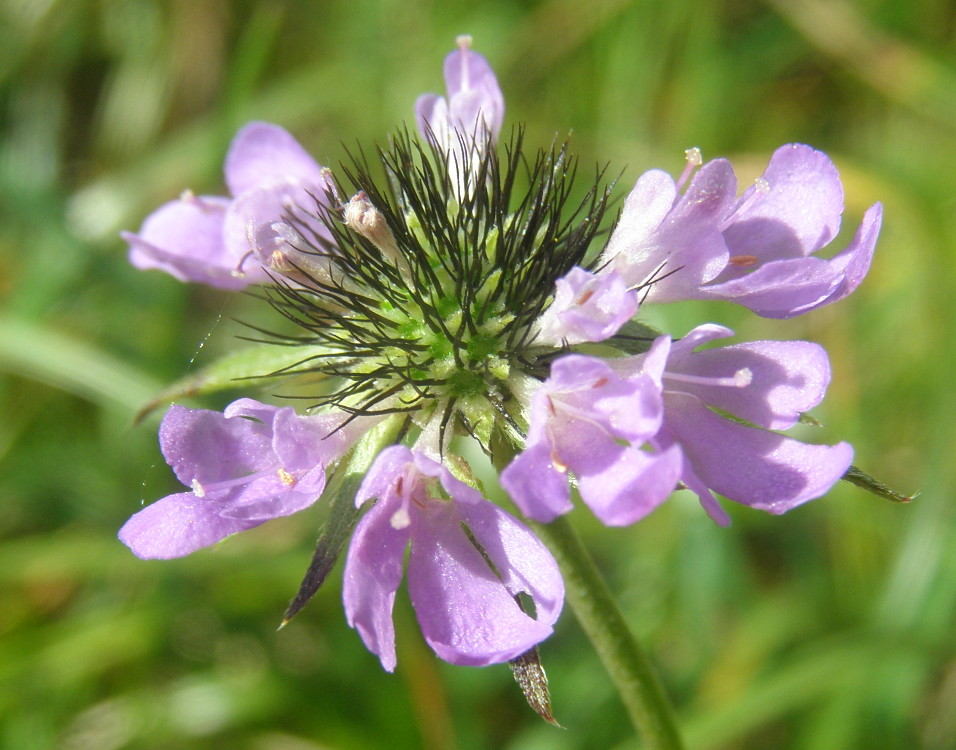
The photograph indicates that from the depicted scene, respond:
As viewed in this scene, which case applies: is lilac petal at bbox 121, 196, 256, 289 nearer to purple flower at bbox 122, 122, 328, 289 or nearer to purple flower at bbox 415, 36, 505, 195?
purple flower at bbox 122, 122, 328, 289

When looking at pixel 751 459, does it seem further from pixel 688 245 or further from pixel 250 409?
pixel 250 409

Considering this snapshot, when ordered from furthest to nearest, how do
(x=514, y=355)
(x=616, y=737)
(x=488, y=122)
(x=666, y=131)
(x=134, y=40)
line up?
(x=134, y=40)
(x=666, y=131)
(x=616, y=737)
(x=488, y=122)
(x=514, y=355)

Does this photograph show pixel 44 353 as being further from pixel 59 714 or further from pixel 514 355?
pixel 514 355

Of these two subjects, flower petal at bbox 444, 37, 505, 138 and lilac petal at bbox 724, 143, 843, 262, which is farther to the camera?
flower petal at bbox 444, 37, 505, 138

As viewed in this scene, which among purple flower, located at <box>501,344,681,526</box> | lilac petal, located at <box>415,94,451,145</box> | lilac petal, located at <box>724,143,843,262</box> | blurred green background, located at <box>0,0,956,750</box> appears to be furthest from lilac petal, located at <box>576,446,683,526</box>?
blurred green background, located at <box>0,0,956,750</box>

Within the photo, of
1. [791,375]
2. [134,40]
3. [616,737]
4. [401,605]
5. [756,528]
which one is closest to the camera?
[791,375]

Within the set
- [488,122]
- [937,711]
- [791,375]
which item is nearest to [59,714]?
[488,122]

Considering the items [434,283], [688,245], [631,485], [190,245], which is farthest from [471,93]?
[631,485]
